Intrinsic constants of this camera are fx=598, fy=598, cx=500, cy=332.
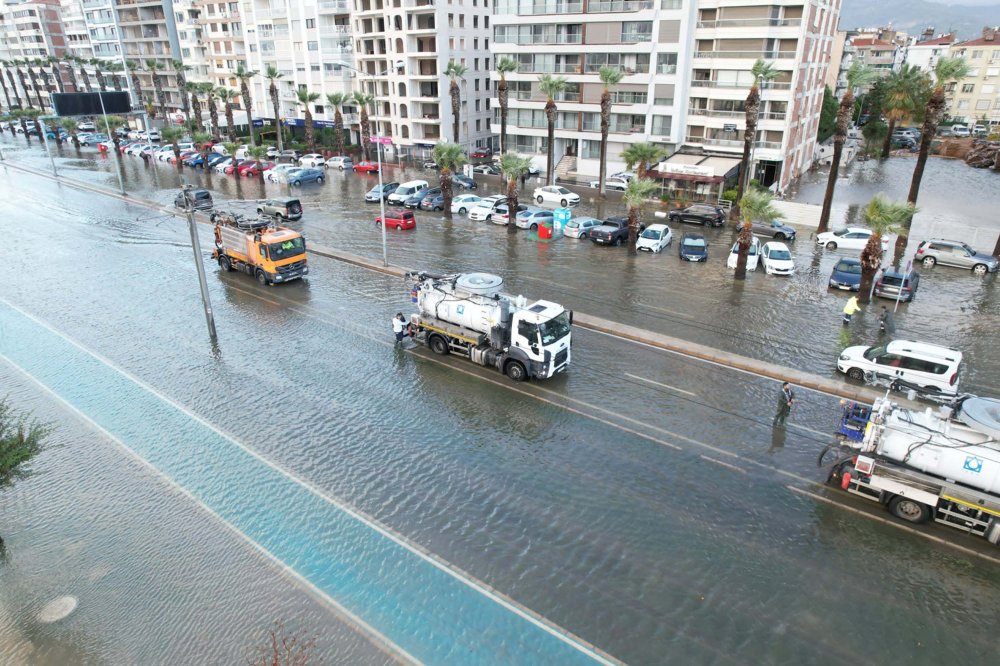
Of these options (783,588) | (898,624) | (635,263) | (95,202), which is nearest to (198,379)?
(783,588)

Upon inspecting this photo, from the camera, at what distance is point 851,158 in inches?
3068

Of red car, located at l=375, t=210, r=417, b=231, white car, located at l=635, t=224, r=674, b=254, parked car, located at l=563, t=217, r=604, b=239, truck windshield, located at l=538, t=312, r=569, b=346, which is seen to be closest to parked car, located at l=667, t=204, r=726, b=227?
white car, located at l=635, t=224, r=674, b=254

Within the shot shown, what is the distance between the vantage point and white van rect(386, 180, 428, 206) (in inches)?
2031

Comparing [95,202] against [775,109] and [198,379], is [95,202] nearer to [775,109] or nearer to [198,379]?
[198,379]

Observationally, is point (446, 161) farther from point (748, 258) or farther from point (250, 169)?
point (250, 169)

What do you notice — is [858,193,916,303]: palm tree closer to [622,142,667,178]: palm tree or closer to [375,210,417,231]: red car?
[622,142,667,178]: palm tree

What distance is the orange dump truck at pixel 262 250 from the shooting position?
32031mm

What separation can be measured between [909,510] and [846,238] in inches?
1180

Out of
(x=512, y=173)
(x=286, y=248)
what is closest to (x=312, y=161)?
(x=512, y=173)

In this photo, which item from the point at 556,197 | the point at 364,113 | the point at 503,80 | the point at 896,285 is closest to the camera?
the point at 896,285

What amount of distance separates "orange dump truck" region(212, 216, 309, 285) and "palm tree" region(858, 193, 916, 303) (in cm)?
2893

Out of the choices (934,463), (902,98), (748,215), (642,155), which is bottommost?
(934,463)

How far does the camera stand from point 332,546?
14.4m

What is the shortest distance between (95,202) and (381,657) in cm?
5740
